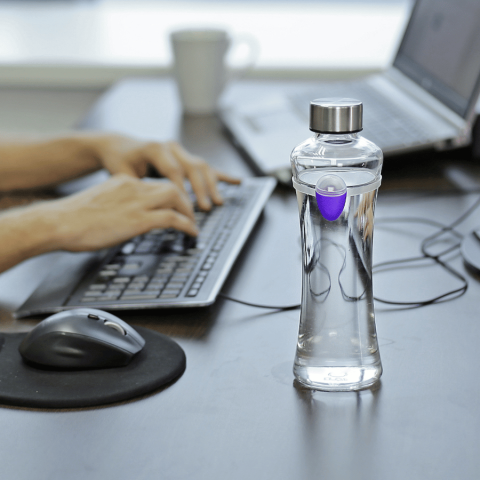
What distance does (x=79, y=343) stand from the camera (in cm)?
54

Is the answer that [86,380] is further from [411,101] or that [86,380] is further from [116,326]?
[411,101]

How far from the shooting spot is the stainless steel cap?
458 millimetres

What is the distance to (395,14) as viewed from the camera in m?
2.29

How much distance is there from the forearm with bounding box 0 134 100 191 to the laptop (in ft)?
0.94

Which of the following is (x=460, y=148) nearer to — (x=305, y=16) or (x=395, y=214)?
(x=395, y=214)

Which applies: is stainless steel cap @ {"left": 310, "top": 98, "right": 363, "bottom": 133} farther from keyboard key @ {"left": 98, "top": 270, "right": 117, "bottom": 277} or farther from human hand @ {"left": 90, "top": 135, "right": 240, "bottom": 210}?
human hand @ {"left": 90, "top": 135, "right": 240, "bottom": 210}

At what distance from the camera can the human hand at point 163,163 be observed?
0.94 meters

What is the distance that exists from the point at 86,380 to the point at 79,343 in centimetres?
3

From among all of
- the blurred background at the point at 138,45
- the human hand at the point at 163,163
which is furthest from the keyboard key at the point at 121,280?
the blurred background at the point at 138,45

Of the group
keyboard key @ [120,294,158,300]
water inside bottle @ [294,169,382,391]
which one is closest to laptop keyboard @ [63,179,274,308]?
keyboard key @ [120,294,158,300]

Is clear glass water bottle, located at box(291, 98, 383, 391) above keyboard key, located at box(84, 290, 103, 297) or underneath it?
above

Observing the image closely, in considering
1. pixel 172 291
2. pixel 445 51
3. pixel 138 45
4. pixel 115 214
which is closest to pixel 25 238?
pixel 115 214

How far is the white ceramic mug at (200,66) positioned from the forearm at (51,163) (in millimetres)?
375

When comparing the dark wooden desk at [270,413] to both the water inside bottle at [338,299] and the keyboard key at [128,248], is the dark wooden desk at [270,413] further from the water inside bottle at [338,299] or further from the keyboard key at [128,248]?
the keyboard key at [128,248]
